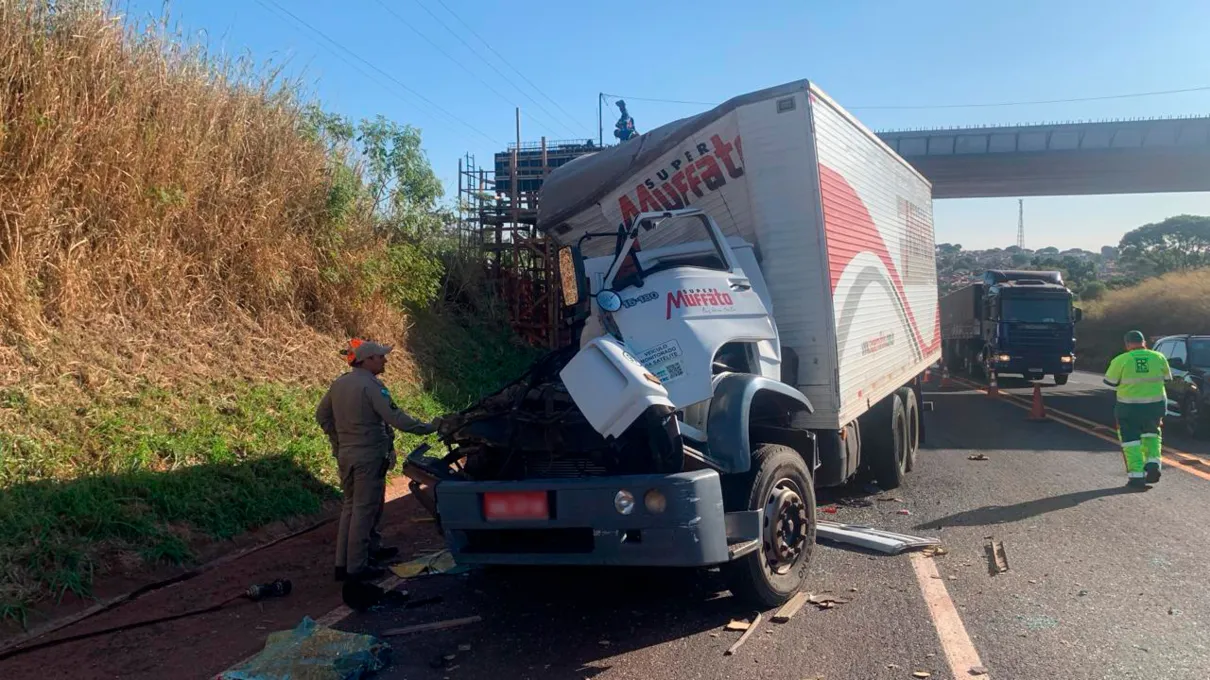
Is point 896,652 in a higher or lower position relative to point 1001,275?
lower

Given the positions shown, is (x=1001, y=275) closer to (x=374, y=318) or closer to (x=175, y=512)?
(x=374, y=318)

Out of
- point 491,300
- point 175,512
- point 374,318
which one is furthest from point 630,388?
point 491,300

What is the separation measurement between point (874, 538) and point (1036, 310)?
1988 cm

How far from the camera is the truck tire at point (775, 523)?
194 inches

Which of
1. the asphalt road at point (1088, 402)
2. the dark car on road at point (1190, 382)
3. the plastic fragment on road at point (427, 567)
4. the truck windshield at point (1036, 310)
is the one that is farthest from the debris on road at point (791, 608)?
the truck windshield at point (1036, 310)

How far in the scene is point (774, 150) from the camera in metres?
6.31

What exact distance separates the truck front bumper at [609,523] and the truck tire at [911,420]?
5987mm

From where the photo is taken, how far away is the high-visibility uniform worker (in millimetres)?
9211

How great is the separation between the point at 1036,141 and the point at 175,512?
3651cm

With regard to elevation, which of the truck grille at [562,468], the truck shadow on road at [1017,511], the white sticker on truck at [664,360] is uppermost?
the white sticker on truck at [664,360]

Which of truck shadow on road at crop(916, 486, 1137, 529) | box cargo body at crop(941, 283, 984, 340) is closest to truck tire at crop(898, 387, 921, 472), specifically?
truck shadow on road at crop(916, 486, 1137, 529)

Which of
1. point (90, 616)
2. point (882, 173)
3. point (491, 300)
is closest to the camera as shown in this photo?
point (90, 616)

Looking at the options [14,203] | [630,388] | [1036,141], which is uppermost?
[1036,141]

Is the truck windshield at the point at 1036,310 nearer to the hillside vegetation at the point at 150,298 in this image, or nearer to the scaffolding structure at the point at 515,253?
the scaffolding structure at the point at 515,253
